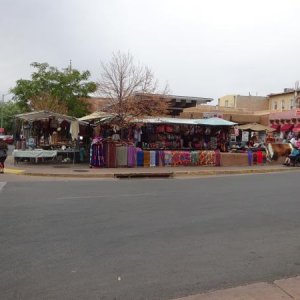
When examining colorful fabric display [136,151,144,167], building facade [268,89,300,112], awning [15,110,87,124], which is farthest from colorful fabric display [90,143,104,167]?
building facade [268,89,300,112]

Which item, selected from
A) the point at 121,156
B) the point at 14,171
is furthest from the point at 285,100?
the point at 14,171

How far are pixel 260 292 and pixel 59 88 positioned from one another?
1654 inches

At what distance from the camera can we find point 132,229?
26.7 ft

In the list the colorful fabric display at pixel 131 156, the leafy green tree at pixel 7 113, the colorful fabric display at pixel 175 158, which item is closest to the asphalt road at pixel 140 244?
the colorful fabric display at pixel 131 156

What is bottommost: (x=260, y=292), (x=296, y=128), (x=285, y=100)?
(x=260, y=292)

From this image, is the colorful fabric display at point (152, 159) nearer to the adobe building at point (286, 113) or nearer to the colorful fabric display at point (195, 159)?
the colorful fabric display at point (195, 159)

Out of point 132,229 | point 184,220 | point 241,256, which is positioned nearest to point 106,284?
point 241,256

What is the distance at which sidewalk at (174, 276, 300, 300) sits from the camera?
4836mm

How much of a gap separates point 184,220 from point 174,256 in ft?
8.65

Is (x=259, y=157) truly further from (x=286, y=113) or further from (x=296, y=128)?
(x=286, y=113)

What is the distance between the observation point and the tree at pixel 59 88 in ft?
146

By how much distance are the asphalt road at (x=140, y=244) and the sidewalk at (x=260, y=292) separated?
0.80 feet

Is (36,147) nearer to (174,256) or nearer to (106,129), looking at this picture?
(106,129)

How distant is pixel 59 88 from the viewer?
148 feet
